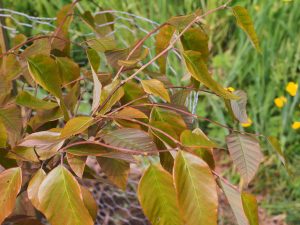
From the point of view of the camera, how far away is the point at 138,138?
0.90 meters

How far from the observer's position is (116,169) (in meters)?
1.05

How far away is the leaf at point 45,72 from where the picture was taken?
972 mm

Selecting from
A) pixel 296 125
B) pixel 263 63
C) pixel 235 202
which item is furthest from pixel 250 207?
pixel 263 63

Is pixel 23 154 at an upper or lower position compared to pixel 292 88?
upper

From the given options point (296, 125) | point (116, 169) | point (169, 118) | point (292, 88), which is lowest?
point (296, 125)

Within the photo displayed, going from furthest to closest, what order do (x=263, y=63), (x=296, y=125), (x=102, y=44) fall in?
(x=263, y=63)
(x=296, y=125)
(x=102, y=44)

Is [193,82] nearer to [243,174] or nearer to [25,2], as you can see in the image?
[243,174]

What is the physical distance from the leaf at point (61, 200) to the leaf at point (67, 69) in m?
0.41

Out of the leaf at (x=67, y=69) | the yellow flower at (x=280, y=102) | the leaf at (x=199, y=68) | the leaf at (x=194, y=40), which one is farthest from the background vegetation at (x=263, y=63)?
the leaf at (x=199, y=68)

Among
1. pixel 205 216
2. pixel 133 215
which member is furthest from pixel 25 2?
pixel 205 216

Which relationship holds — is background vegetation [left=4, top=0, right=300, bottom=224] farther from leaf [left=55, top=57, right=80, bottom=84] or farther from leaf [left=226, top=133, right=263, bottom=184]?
leaf [left=226, top=133, right=263, bottom=184]

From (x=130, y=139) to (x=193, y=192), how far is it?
0.15 m

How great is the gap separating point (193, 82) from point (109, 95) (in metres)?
0.22

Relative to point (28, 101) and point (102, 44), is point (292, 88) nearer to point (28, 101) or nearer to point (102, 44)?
point (102, 44)
